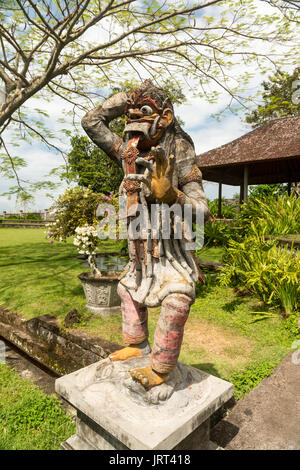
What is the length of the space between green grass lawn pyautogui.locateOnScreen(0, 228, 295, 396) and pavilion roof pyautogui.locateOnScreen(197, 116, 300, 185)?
4764 mm

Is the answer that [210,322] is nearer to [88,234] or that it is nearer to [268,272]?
[268,272]

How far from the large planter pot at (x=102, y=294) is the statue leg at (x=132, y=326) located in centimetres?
241

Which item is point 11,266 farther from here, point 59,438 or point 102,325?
point 59,438

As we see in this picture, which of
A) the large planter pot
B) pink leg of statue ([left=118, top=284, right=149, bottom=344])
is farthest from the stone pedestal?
the large planter pot

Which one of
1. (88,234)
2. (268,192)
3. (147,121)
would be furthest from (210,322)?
(268,192)

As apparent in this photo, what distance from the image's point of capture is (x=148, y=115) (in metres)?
1.69

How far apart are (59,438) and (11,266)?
6290mm

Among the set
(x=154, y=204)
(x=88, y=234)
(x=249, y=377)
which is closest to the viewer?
(x=154, y=204)

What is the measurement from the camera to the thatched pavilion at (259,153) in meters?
8.29

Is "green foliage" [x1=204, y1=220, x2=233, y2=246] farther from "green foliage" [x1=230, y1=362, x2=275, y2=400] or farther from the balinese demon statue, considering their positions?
the balinese demon statue

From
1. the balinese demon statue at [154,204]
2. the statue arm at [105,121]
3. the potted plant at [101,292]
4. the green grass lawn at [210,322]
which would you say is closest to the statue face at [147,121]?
the balinese demon statue at [154,204]

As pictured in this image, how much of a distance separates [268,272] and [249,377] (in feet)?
6.73

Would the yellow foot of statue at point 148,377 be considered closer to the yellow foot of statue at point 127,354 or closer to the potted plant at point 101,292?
the yellow foot of statue at point 127,354
